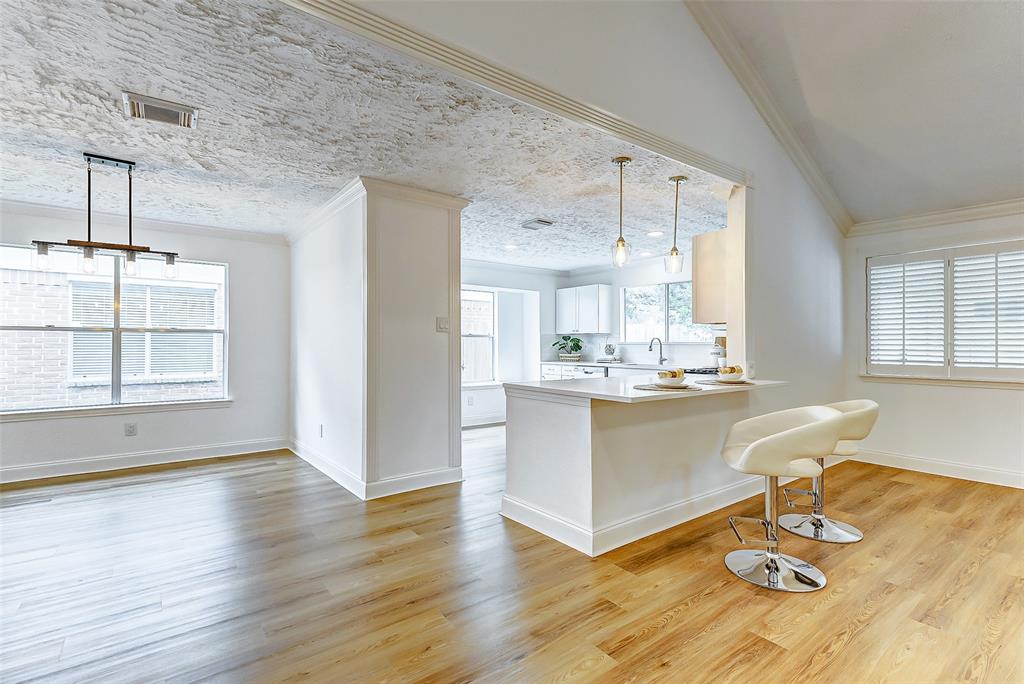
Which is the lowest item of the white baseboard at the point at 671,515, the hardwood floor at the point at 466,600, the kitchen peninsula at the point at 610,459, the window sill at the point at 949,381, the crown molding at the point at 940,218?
the hardwood floor at the point at 466,600

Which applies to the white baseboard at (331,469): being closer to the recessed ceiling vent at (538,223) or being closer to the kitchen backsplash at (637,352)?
the recessed ceiling vent at (538,223)

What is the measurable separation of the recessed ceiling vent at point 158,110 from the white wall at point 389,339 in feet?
3.87

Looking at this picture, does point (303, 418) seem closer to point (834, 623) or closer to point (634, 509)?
point (634, 509)

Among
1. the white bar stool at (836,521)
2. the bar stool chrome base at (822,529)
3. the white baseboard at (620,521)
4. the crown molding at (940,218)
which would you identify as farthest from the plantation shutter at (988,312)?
the white baseboard at (620,521)

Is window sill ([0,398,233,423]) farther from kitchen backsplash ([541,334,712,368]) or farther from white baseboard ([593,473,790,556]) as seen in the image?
kitchen backsplash ([541,334,712,368])

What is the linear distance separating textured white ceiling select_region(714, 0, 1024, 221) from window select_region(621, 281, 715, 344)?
8.28 feet

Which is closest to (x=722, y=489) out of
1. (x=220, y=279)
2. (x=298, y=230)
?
(x=298, y=230)

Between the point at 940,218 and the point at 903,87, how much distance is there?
164 centimetres

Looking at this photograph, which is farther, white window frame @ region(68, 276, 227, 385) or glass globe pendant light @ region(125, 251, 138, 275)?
white window frame @ region(68, 276, 227, 385)

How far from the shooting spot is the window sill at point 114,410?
13.8 feet

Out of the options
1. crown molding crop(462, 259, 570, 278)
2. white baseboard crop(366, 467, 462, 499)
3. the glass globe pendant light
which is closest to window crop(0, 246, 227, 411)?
the glass globe pendant light

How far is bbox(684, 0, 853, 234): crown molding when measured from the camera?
328 centimetres

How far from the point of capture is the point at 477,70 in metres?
2.22

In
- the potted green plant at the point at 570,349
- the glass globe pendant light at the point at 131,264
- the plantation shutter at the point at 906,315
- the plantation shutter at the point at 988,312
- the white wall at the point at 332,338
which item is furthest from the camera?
the potted green plant at the point at 570,349
